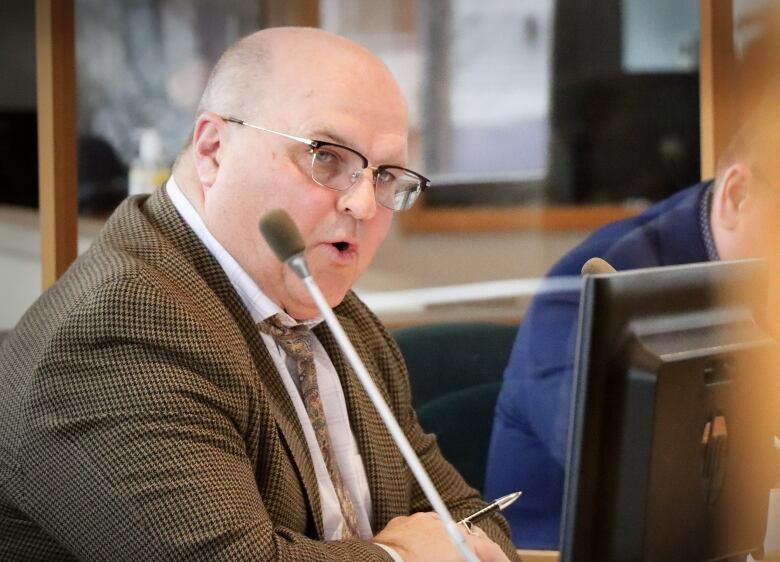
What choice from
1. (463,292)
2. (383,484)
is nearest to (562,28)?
(463,292)

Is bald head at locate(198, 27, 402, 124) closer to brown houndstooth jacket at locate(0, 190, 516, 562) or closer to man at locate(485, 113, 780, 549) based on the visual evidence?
brown houndstooth jacket at locate(0, 190, 516, 562)

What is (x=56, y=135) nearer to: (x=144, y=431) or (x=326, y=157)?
(x=326, y=157)

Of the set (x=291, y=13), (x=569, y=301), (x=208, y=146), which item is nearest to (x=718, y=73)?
(x=569, y=301)

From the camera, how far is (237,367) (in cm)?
134

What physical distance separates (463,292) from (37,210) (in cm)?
103

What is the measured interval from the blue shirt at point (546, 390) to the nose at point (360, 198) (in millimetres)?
878

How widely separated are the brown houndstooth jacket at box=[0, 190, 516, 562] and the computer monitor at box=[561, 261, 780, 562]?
1.35 ft

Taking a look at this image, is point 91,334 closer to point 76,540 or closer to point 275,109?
point 76,540

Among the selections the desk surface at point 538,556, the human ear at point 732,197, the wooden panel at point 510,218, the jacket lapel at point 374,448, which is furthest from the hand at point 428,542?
the wooden panel at point 510,218

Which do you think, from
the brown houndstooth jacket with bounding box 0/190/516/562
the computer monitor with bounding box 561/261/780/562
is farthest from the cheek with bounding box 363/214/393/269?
the computer monitor with bounding box 561/261/780/562

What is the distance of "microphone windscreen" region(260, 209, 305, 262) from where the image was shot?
3.76 feet

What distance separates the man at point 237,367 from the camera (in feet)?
3.98

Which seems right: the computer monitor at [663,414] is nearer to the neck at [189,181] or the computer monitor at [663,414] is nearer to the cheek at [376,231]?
the cheek at [376,231]

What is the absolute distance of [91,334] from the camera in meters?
1.25
